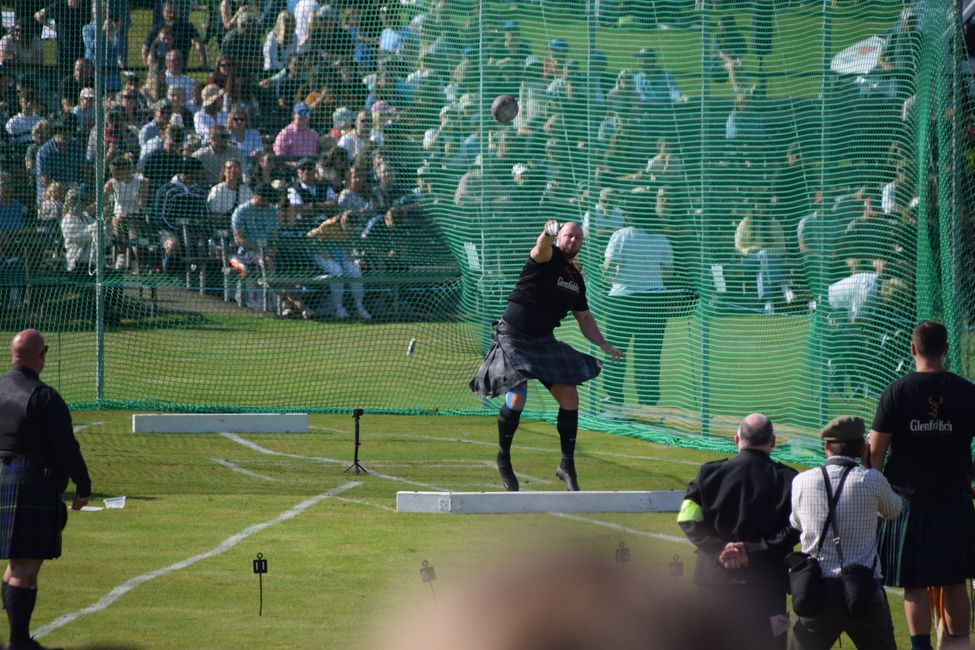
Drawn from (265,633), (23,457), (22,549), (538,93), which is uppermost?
(538,93)

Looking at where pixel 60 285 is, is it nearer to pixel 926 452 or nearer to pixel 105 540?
pixel 105 540

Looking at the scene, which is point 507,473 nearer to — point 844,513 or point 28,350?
point 28,350

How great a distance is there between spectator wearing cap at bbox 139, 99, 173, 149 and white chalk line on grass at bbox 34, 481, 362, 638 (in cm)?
570

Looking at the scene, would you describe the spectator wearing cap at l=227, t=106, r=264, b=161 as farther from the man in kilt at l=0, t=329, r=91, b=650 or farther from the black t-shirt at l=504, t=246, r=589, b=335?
the man in kilt at l=0, t=329, r=91, b=650

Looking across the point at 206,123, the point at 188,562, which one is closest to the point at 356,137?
the point at 206,123

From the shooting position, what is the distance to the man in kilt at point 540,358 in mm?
9352

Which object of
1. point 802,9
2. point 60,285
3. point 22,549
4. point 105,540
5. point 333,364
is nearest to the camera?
point 22,549

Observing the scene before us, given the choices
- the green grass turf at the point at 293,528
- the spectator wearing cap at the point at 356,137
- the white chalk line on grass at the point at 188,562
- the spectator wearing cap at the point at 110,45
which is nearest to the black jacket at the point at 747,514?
the green grass turf at the point at 293,528

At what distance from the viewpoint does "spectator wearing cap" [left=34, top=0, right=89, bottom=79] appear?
13.8 m

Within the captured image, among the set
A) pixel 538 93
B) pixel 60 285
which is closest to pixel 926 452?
pixel 538 93

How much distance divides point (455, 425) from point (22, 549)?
23.2 feet

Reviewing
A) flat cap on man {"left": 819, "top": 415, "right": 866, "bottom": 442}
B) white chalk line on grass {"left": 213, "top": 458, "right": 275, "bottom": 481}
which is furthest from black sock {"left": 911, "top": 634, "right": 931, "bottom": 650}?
white chalk line on grass {"left": 213, "top": 458, "right": 275, "bottom": 481}

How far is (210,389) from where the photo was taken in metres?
14.1

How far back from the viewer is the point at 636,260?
41.5 feet
